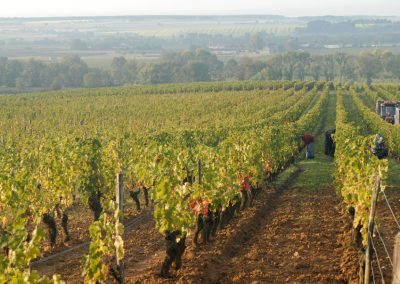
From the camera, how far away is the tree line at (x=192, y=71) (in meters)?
117

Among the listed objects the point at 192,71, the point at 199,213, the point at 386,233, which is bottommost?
the point at 192,71

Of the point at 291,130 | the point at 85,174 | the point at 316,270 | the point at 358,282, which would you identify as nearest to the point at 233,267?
the point at 316,270

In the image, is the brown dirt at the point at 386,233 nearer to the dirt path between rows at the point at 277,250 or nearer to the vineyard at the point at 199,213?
the vineyard at the point at 199,213

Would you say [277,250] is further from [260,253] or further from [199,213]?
[199,213]

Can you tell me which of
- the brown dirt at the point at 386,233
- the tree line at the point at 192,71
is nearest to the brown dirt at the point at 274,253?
the brown dirt at the point at 386,233

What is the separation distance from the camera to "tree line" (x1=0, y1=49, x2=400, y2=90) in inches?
4624

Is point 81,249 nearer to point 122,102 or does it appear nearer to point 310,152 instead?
point 310,152

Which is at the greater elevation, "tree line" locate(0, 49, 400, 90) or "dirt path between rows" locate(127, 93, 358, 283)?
"dirt path between rows" locate(127, 93, 358, 283)

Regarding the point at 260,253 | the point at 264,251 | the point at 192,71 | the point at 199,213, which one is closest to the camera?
the point at 260,253

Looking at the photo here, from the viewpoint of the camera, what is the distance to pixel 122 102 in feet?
235

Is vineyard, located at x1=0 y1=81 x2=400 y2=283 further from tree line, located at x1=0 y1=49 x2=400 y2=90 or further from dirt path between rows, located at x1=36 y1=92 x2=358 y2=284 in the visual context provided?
tree line, located at x1=0 y1=49 x2=400 y2=90

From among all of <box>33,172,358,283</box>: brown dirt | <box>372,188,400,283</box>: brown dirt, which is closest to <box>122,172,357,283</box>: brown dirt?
<box>33,172,358,283</box>: brown dirt

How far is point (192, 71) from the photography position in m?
131

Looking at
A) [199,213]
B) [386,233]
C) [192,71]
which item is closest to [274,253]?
[199,213]
